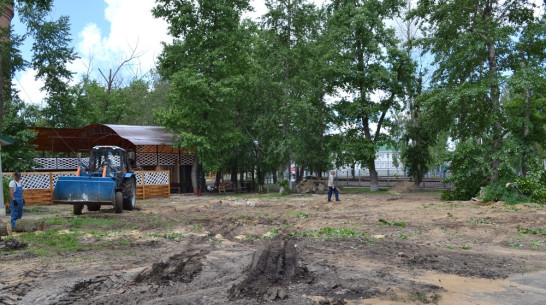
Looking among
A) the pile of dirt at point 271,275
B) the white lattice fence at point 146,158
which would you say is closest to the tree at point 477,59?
the pile of dirt at point 271,275

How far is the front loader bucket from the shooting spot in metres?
15.1

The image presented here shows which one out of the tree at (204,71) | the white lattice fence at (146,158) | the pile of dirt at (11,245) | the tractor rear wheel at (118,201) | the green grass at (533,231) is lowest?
the green grass at (533,231)

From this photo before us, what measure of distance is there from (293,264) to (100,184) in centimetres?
990

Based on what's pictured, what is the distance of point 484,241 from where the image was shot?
34.6 feet

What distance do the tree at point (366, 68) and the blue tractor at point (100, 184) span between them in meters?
18.0

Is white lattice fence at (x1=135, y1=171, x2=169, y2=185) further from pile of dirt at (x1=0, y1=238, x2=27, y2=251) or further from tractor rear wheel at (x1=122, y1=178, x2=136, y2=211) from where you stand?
pile of dirt at (x1=0, y1=238, x2=27, y2=251)

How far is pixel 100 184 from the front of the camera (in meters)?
15.5

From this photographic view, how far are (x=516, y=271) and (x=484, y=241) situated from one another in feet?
10.4

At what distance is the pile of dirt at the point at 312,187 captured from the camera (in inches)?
1287

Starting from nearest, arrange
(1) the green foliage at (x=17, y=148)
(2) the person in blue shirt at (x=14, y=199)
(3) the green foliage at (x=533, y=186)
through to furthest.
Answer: (2) the person in blue shirt at (x=14, y=199) < (3) the green foliage at (x=533, y=186) < (1) the green foliage at (x=17, y=148)

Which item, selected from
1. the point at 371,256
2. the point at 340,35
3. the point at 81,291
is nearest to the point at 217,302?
the point at 81,291

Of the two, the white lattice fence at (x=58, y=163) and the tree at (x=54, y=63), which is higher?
the tree at (x=54, y=63)

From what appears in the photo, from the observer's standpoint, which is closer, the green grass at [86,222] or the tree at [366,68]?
the green grass at [86,222]

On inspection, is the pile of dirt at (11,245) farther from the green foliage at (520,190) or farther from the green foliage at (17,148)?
the green foliage at (520,190)
